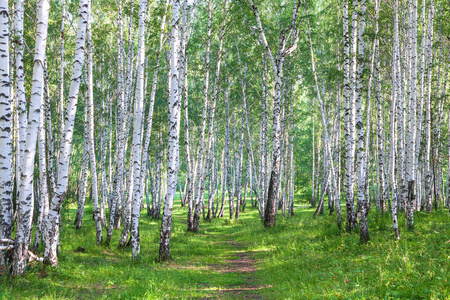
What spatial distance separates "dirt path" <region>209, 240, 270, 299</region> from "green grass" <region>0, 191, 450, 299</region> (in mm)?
142

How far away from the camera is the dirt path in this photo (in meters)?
6.91

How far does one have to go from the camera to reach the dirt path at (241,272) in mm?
6906

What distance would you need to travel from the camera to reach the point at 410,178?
39.1 feet

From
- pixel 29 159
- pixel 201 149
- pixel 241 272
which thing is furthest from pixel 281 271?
pixel 201 149

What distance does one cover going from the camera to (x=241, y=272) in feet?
30.0

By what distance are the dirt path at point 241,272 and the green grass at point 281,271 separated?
0.47 ft

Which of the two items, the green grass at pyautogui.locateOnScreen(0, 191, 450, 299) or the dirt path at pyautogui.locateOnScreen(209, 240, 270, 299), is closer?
the green grass at pyautogui.locateOnScreen(0, 191, 450, 299)

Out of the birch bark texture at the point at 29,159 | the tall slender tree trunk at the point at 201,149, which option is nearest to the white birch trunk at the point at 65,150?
the birch bark texture at the point at 29,159

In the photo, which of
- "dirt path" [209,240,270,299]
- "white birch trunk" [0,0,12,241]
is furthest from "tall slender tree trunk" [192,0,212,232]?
"white birch trunk" [0,0,12,241]

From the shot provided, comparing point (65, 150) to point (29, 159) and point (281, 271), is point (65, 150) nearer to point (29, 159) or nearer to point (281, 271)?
point (29, 159)

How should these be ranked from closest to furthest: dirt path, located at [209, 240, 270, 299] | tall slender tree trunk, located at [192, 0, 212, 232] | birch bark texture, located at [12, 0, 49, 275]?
birch bark texture, located at [12, 0, 49, 275], dirt path, located at [209, 240, 270, 299], tall slender tree trunk, located at [192, 0, 212, 232]

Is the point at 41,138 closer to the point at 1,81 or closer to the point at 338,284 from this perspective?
the point at 1,81

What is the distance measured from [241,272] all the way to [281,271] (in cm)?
138

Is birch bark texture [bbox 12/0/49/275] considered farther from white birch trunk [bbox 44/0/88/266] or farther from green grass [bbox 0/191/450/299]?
white birch trunk [bbox 44/0/88/266]
